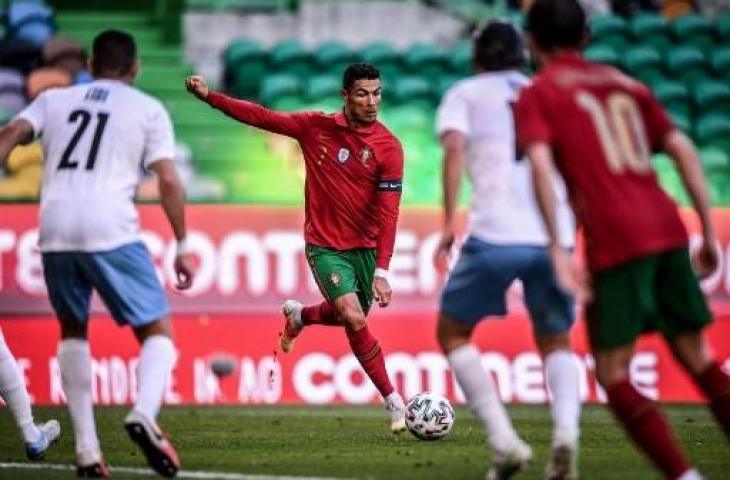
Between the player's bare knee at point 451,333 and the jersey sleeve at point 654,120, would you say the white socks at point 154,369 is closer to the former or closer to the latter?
the player's bare knee at point 451,333

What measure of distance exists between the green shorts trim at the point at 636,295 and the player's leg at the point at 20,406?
3721 millimetres

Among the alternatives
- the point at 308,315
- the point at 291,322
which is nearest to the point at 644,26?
the point at 291,322

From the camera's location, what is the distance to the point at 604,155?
7.88m

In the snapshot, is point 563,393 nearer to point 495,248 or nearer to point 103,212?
point 495,248

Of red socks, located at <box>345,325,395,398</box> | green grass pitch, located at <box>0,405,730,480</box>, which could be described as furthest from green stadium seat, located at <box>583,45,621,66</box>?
red socks, located at <box>345,325,395,398</box>

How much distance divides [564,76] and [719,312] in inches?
390

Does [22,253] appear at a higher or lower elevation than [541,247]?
lower

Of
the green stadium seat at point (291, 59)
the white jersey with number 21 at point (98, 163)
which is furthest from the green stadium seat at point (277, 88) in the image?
the white jersey with number 21 at point (98, 163)

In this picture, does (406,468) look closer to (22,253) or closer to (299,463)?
(299,463)

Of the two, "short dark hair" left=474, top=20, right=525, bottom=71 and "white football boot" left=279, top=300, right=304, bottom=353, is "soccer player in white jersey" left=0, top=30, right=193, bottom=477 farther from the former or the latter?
"white football boot" left=279, top=300, right=304, bottom=353

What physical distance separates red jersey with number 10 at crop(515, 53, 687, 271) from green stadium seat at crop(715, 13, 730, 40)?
51.6ft

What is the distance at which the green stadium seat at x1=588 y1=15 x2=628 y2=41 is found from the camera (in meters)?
23.1

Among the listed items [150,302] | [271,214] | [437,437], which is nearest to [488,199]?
[150,302]

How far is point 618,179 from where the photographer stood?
25.8ft
